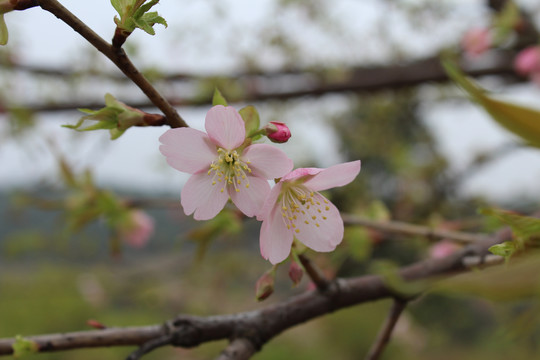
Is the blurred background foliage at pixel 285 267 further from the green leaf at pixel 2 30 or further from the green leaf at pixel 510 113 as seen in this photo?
the green leaf at pixel 2 30

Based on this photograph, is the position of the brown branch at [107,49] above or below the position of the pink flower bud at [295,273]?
above

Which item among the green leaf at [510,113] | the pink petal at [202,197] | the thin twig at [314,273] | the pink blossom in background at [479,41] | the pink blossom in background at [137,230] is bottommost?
the thin twig at [314,273]

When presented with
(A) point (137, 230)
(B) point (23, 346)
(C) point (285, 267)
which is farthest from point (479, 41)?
(B) point (23, 346)

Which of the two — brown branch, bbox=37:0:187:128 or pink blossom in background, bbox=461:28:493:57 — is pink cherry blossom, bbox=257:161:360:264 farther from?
pink blossom in background, bbox=461:28:493:57

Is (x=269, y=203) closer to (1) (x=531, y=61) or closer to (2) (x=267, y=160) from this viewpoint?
(2) (x=267, y=160)

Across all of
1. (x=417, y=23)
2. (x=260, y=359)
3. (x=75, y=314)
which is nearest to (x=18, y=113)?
(x=417, y=23)

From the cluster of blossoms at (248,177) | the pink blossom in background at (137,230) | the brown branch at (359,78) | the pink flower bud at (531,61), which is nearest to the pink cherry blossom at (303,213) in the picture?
the cluster of blossoms at (248,177)

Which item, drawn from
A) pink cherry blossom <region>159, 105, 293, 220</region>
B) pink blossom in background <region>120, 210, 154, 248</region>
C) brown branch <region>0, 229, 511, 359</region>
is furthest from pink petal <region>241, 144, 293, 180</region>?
pink blossom in background <region>120, 210, 154, 248</region>
